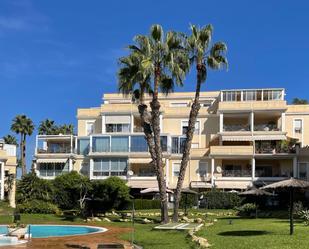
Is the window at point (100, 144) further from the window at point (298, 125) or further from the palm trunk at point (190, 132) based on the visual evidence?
the palm trunk at point (190, 132)

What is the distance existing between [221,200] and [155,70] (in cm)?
2204

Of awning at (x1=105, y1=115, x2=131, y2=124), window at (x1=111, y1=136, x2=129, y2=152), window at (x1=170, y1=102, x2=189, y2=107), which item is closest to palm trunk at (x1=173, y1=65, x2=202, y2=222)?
window at (x1=111, y1=136, x2=129, y2=152)

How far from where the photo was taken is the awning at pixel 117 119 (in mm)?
64562

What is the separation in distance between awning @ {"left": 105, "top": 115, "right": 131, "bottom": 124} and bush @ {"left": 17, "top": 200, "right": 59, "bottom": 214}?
20.0 metres

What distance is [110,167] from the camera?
62.3m

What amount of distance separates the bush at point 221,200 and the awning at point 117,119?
15082 mm

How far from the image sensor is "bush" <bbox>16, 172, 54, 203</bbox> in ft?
160

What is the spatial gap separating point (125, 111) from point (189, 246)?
145ft

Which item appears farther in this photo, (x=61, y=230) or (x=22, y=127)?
(x=22, y=127)

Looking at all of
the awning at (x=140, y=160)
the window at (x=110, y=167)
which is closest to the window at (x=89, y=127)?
the window at (x=110, y=167)

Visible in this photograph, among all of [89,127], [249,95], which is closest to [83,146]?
[89,127]

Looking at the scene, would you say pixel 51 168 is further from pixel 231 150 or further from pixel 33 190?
pixel 231 150

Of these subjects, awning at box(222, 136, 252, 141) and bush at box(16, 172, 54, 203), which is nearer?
bush at box(16, 172, 54, 203)

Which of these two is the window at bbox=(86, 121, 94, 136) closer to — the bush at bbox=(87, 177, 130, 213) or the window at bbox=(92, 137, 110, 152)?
the window at bbox=(92, 137, 110, 152)
